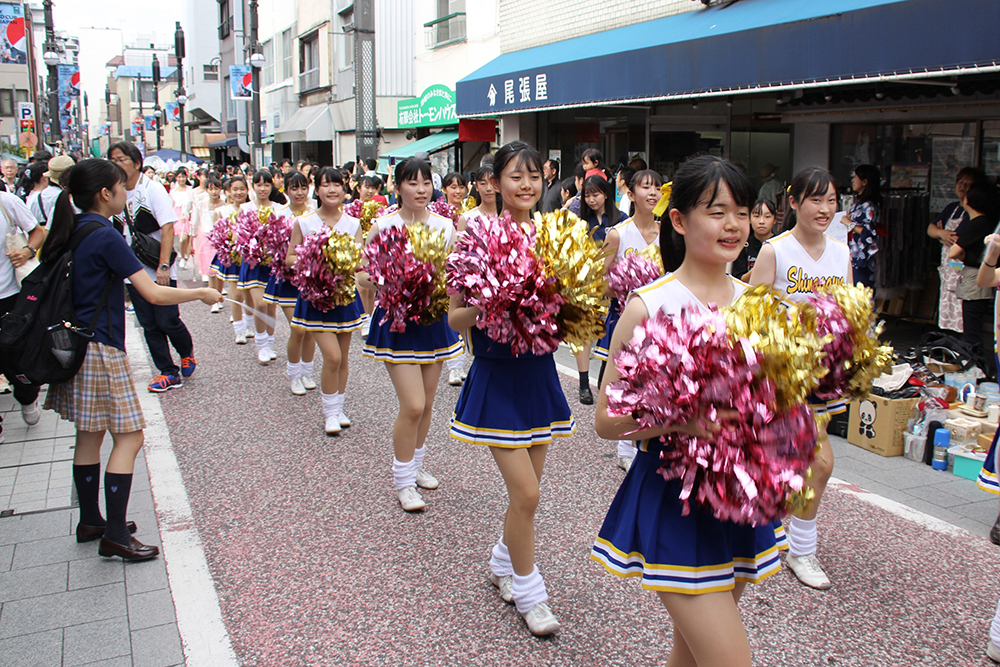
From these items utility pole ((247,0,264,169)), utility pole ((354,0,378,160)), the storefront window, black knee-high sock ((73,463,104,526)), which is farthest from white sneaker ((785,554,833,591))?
utility pole ((247,0,264,169))

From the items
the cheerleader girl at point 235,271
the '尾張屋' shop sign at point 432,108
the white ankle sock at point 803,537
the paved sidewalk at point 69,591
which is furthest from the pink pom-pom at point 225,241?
the '尾張屋' shop sign at point 432,108

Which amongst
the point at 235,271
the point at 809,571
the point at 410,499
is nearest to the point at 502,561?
the point at 410,499

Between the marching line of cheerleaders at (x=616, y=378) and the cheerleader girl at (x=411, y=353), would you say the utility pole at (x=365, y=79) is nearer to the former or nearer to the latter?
the marching line of cheerleaders at (x=616, y=378)

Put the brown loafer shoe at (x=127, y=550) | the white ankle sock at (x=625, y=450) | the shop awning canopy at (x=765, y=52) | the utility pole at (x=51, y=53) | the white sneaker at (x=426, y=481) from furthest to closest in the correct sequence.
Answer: the utility pole at (x=51, y=53) → the shop awning canopy at (x=765, y=52) → the white ankle sock at (x=625, y=450) → the white sneaker at (x=426, y=481) → the brown loafer shoe at (x=127, y=550)

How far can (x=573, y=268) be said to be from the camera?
3.20 m

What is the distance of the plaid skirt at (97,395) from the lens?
4031 millimetres

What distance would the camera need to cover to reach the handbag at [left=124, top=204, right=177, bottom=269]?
7257 mm

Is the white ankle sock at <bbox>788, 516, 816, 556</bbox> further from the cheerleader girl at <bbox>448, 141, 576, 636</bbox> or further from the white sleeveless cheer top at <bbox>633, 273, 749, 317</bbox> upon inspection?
the white sleeveless cheer top at <bbox>633, 273, 749, 317</bbox>

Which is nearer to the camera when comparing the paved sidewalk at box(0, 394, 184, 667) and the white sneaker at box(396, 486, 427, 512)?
the paved sidewalk at box(0, 394, 184, 667)

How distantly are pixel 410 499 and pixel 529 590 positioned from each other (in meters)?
1.47

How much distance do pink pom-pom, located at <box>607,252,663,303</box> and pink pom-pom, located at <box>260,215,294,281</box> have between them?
127 inches

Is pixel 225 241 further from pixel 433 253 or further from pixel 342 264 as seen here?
pixel 433 253

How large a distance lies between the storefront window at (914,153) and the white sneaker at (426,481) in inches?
278

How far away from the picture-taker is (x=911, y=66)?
6.86 m
